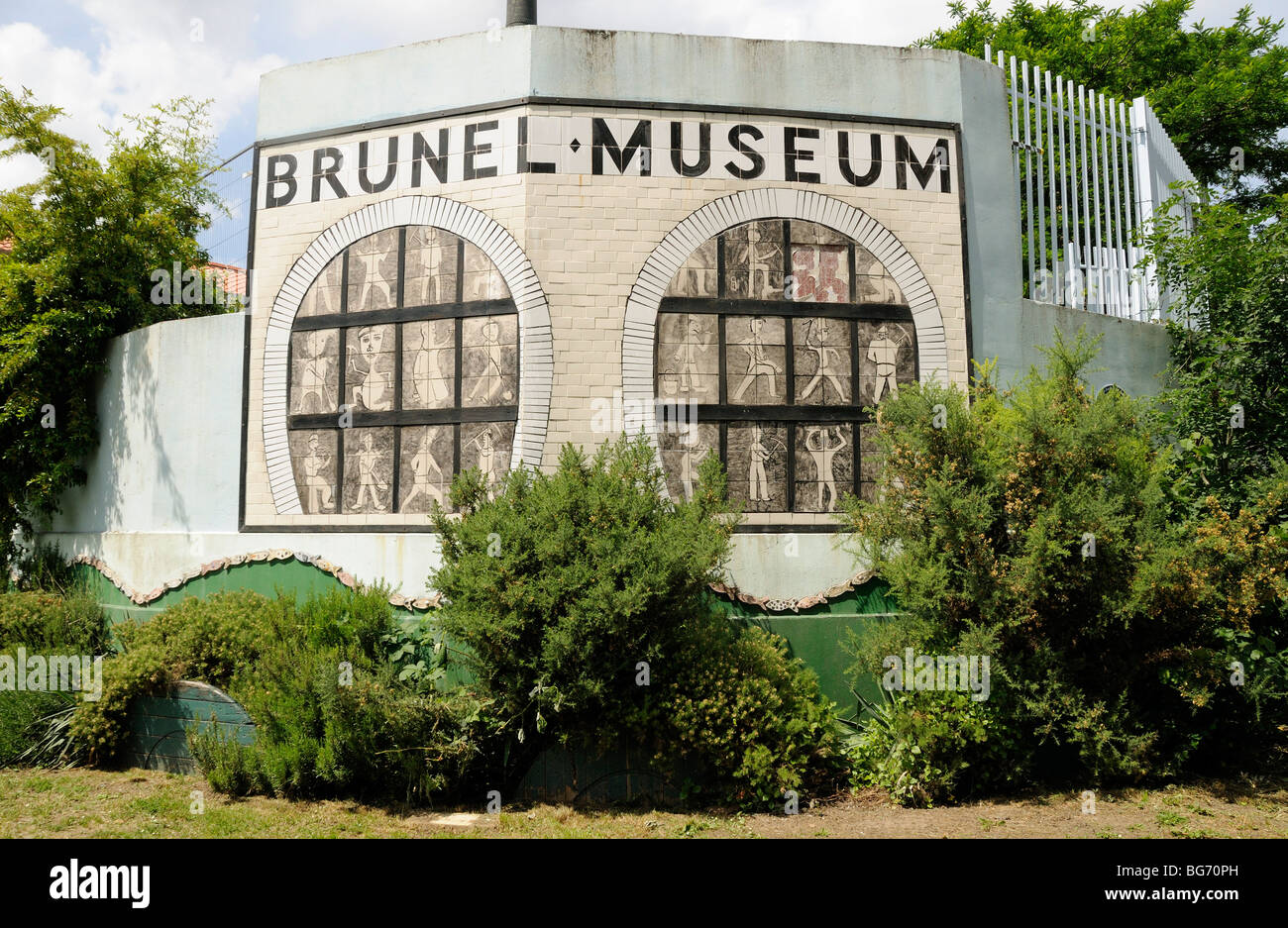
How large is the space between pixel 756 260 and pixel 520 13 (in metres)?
3.43

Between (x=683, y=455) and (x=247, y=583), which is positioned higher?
(x=683, y=455)

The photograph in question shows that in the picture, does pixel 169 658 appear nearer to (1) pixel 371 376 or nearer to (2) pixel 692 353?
(1) pixel 371 376

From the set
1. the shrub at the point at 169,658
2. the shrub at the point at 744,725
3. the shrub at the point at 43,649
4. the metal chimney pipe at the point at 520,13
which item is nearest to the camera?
the shrub at the point at 744,725

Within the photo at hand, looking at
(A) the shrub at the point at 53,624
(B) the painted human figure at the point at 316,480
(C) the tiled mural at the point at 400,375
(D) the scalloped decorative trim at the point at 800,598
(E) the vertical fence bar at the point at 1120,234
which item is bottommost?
(A) the shrub at the point at 53,624

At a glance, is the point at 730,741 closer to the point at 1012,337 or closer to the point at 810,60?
the point at 1012,337

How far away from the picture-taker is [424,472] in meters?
8.44

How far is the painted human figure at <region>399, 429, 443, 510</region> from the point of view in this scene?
8391 mm

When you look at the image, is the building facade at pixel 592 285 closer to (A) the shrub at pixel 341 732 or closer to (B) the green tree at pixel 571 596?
(B) the green tree at pixel 571 596

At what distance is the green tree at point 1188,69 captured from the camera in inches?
745

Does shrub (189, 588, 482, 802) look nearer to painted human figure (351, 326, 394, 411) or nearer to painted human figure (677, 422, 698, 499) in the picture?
painted human figure (351, 326, 394, 411)

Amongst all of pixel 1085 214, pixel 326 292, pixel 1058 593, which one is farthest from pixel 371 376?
pixel 1085 214

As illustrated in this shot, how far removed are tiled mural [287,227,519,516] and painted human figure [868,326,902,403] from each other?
331cm

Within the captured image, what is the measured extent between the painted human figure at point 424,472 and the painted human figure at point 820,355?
11.3 ft

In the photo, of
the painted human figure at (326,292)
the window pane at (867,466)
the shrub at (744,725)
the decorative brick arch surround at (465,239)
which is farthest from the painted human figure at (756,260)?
the painted human figure at (326,292)
